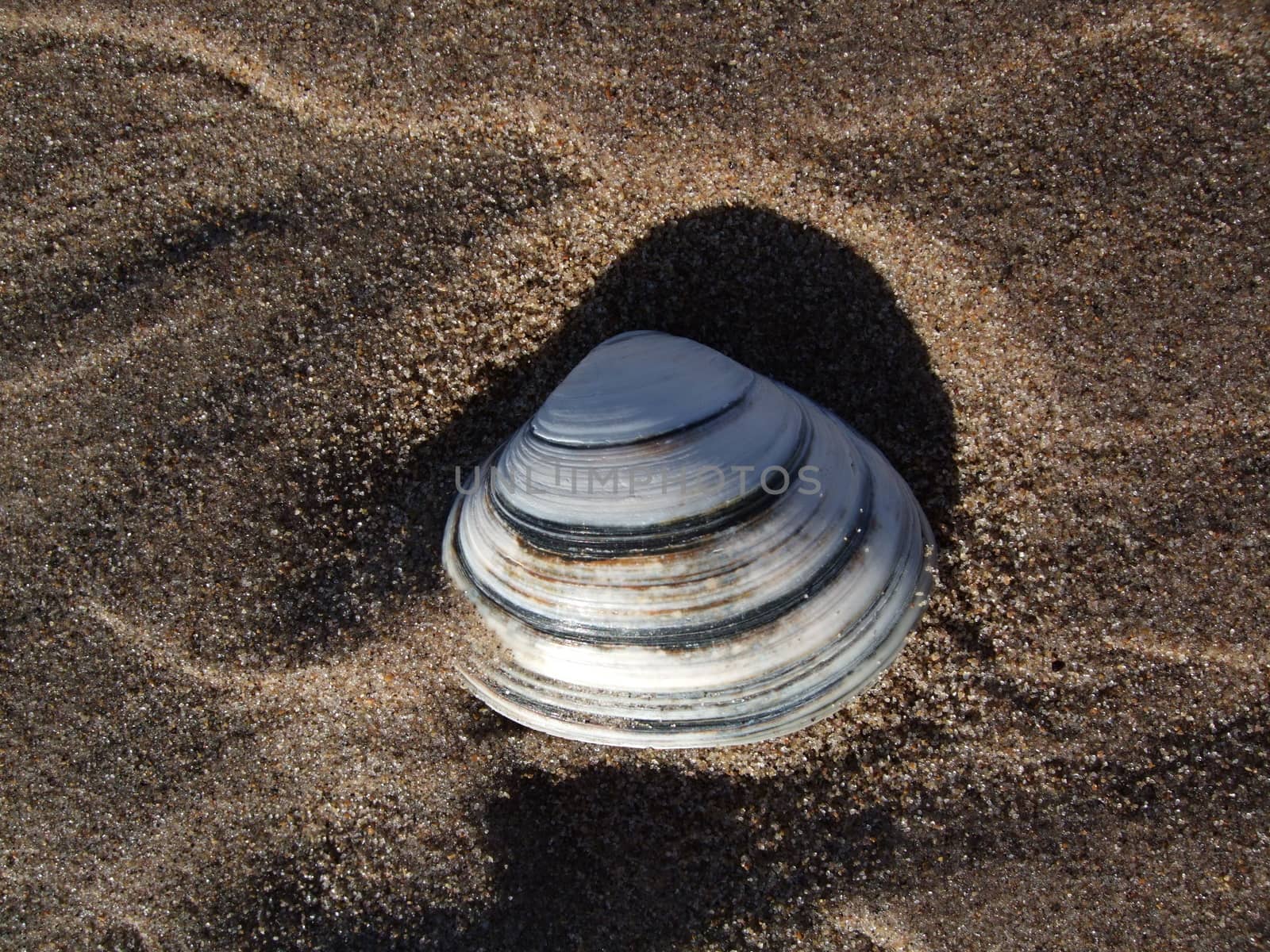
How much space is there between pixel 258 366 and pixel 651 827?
80.2 inches

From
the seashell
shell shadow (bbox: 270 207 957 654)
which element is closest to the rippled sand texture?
shell shadow (bbox: 270 207 957 654)

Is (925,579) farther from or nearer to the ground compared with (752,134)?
nearer to the ground

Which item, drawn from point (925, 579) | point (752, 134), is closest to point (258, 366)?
point (752, 134)

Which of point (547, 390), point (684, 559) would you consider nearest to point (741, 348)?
point (547, 390)

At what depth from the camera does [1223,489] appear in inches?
93.0

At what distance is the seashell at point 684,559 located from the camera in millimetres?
2152

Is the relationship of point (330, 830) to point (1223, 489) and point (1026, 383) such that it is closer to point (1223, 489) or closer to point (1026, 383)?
point (1026, 383)

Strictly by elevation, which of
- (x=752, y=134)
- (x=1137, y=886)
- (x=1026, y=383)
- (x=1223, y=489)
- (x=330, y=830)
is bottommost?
(x=330, y=830)

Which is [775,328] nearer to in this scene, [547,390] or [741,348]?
[741,348]

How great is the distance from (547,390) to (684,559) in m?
0.86

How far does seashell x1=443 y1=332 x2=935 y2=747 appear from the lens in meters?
2.15

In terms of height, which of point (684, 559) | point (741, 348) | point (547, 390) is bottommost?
point (684, 559)

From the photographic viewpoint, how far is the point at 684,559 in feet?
7.02

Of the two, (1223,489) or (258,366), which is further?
(258,366)
